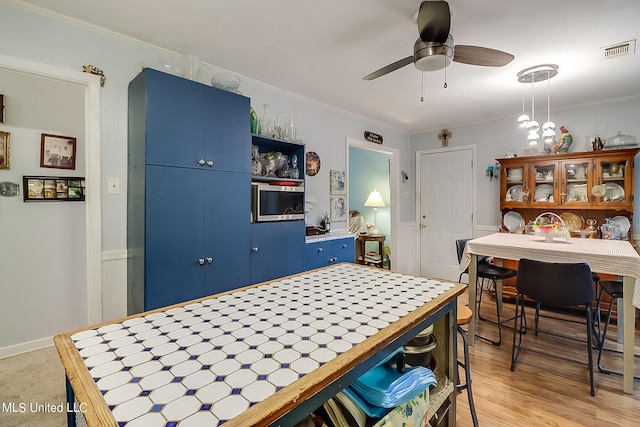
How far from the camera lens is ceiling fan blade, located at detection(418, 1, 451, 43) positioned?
64.9 inches

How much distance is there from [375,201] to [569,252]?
3.21 meters

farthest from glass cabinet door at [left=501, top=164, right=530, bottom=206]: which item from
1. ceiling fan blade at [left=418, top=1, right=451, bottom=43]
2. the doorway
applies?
the doorway

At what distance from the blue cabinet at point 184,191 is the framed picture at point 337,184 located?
4.90ft

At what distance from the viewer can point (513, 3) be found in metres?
1.79

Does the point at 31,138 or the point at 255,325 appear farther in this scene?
the point at 31,138

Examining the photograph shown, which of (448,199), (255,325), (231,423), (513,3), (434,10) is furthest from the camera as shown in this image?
(448,199)

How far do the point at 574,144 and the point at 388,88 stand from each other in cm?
263

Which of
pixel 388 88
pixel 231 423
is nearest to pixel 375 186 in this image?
pixel 388 88

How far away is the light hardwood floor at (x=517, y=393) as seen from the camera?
5.71 ft

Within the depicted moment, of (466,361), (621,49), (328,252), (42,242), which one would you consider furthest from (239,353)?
(621,49)

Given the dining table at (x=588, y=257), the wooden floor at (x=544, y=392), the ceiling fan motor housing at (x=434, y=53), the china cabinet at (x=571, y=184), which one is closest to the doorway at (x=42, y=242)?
the ceiling fan motor housing at (x=434, y=53)

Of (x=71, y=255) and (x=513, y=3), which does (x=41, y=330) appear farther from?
(x=513, y=3)

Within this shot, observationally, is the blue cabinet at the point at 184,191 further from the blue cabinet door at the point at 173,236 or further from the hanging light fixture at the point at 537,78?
the hanging light fixture at the point at 537,78

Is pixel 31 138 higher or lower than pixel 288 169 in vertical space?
higher
